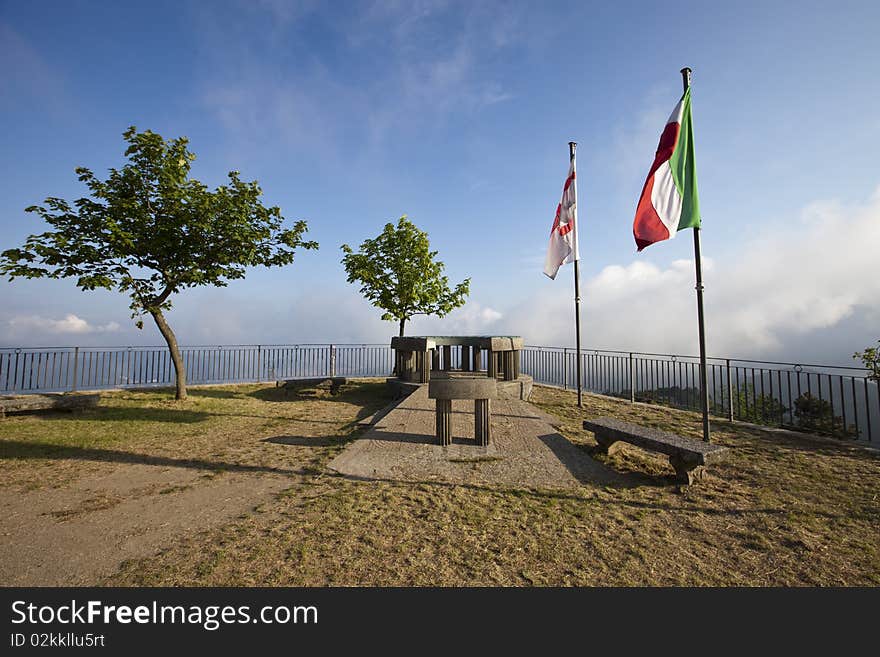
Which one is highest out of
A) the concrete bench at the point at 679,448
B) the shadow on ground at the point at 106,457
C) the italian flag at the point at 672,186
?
the italian flag at the point at 672,186

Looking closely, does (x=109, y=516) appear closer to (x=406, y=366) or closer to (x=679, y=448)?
(x=679, y=448)

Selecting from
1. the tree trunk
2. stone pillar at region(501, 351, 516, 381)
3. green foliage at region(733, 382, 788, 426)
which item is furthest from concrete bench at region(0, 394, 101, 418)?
green foliage at region(733, 382, 788, 426)

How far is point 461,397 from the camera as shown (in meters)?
6.34

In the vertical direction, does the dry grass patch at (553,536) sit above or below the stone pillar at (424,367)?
below

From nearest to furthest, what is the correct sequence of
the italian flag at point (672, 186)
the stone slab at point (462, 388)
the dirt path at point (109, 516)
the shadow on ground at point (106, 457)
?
the dirt path at point (109, 516) → the shadow on ground at point (106, 457) → the stone slab at point (462, 388) → the italian flag at point (672, 186)

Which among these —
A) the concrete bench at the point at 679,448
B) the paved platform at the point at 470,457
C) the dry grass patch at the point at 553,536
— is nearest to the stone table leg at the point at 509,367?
the paved platform at the point at 470,457

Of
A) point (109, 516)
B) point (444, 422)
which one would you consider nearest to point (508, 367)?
point (444, 422)

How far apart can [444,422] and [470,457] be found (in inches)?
32.3

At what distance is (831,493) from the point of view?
4762mm

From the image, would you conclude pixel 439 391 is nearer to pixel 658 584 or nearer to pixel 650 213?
pixel 658 584

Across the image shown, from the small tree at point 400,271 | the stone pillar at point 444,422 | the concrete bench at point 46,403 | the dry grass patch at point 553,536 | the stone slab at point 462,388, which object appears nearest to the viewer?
the dry grass patch at point 553,536

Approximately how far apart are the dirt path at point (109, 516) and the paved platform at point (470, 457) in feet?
4.15

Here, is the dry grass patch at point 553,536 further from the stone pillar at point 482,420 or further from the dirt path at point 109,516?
the stone pillar at point 482,420

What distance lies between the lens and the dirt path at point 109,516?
10.5ft
